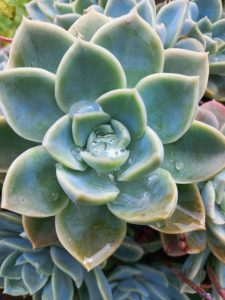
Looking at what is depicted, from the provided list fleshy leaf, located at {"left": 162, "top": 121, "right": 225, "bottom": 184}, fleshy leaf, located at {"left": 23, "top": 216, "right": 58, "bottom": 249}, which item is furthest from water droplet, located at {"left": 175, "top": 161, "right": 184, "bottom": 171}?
fleshy leaf, located at {"left": 23, "top": 216, "right": 58, "bottom": 249}

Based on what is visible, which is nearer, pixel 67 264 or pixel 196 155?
pixel 196 155

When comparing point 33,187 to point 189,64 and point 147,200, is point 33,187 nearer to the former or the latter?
point 147,200

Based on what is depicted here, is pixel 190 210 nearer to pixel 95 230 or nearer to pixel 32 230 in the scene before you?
pixel 95 230

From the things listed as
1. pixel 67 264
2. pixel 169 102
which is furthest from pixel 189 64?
pixel 67 264

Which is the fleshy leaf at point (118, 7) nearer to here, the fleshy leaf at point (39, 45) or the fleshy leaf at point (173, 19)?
the fleshy leaf at point (173, 19)

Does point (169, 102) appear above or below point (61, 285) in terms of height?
above

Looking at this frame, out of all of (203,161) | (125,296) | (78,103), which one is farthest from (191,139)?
(125,296)

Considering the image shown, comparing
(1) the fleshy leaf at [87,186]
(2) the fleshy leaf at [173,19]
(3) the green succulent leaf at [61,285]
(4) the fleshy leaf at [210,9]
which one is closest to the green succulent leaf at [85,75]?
(1) the fleshy leaf at [87,186]
